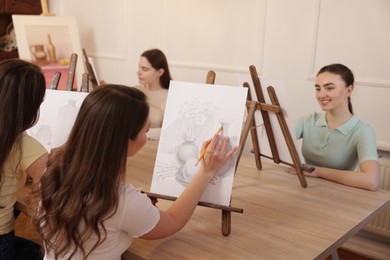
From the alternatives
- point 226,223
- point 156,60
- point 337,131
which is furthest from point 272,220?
point 156,60

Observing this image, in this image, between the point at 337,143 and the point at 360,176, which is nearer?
the point at 360,176

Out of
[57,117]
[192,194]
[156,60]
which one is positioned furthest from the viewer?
[156,60]

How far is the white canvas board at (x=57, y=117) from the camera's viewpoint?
6.39ft

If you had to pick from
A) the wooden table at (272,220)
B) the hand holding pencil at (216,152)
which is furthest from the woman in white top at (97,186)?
the hand holding pencil at (216,152)

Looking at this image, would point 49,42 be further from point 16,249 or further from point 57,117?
point 16,249

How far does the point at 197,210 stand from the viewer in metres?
1.64

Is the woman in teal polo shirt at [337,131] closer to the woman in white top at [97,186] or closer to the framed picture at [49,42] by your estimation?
the woman in white top at [97,186]

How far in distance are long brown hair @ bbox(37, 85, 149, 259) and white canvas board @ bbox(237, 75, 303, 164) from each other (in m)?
0.88

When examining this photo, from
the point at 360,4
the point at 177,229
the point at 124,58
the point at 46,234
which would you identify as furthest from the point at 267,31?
the point at 46,234

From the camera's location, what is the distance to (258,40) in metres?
3.53

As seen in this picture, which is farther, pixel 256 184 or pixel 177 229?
pixel 256 184

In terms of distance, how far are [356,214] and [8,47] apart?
430cm

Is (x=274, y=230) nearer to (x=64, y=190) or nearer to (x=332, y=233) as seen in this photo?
(x=332, y=233)

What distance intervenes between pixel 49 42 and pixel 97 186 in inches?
149
